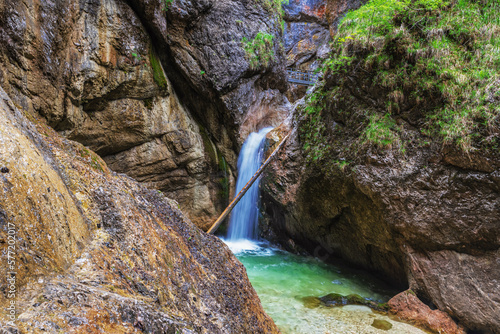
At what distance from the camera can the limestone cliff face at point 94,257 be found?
3.59ft

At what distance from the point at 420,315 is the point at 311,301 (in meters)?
1.95

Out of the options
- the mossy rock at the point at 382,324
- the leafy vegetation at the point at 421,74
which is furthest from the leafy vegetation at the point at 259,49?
the mossy rock at the point at 382,324

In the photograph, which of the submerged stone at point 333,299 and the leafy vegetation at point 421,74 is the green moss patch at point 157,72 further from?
the submerged stone at point 333,299

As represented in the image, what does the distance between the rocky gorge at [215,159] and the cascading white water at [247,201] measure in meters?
0.42

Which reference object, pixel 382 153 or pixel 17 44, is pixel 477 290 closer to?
pixel 382 153

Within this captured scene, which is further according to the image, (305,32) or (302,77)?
(305,32)

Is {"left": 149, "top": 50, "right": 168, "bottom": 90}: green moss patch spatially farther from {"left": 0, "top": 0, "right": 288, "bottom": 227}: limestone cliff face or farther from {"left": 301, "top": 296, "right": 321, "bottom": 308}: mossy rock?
{"left": 301, "top": 296, "right": 321, "bottom": 308}: mossy rock

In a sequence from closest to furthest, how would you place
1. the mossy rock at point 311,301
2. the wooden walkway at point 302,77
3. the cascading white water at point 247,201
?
the mossy rock at point 311,301, the cascading white water at point 247,201, the wooden walkway at point 302,77

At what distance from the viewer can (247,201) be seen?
11.1 m

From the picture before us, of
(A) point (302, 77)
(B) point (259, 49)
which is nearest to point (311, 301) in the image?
(B) point (259, 49)

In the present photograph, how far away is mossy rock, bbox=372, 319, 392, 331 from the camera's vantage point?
4.52 metres

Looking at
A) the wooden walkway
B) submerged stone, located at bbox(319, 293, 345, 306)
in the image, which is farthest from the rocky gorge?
the wooden walkway

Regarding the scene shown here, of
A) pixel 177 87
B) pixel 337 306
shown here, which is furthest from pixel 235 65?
pixel 337 306

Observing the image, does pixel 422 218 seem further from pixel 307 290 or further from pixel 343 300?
pixel 307 290
